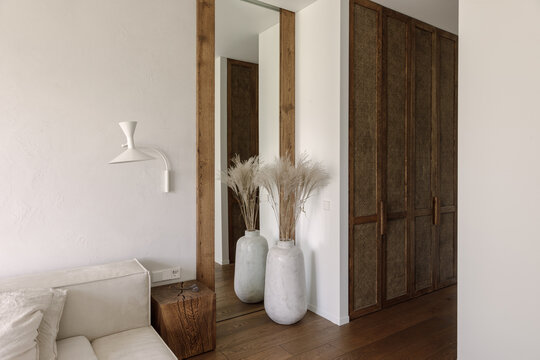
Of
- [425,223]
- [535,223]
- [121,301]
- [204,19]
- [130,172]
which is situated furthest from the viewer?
[425,223]

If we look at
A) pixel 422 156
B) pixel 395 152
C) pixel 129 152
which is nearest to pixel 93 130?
pixel 129 152

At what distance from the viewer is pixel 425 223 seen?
360 cm

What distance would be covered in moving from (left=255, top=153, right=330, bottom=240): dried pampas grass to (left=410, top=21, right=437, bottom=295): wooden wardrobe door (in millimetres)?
1079

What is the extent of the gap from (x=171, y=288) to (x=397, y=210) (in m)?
2.12

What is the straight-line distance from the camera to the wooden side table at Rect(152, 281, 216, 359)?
2170 millimetres

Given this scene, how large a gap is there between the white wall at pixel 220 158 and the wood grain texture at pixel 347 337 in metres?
0.68

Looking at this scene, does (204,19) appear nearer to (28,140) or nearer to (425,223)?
(28,140)

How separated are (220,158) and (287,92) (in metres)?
0.89

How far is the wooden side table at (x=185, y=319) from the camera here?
217cm

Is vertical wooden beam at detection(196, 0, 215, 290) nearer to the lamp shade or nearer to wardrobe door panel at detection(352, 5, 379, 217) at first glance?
the lamp shade

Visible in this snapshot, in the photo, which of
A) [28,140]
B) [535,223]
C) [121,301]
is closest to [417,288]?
[535,223]

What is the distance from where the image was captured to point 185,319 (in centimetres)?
224

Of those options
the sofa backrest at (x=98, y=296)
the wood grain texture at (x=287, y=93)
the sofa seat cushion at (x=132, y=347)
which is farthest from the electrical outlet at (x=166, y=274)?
the wood grain texture at (x=287, y=93)

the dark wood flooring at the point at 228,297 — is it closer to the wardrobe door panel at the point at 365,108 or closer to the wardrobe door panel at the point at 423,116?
the wardrobe door panel at the point at 365,108
